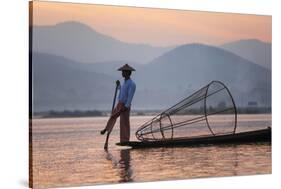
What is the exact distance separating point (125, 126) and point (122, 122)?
0.15 ft

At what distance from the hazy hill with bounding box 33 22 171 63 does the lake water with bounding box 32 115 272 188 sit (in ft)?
1.69

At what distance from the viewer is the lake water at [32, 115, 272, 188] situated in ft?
17.4

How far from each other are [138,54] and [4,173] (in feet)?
4.88

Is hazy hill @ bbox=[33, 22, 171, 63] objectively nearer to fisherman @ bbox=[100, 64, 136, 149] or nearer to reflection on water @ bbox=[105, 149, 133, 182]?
fisherman @ bbox=[100, 64, 136, 149]

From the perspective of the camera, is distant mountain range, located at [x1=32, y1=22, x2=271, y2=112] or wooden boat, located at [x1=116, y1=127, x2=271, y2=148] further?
wooden boat, located at [x1=116, y1=127, x2=271, y2=148]

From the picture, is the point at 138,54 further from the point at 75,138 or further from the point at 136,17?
the point at 75,138

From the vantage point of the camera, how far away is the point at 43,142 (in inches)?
209

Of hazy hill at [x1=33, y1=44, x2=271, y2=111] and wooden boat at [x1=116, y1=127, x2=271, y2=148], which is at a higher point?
hazy hill at [x1=33, y1=44, x2=271, y2=111]

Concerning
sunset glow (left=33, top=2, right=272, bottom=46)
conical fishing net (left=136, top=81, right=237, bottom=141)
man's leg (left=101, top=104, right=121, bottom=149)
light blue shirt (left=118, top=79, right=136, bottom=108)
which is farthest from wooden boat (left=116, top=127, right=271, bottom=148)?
sunset glow (left=33, top=2, right=272, bottom=46)

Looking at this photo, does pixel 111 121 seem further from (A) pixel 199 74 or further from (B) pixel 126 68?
(A) pixel 199 74

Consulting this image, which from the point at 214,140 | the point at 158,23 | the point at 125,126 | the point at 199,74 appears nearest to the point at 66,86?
the point at 125,126

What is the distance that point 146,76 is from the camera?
5.72 m
